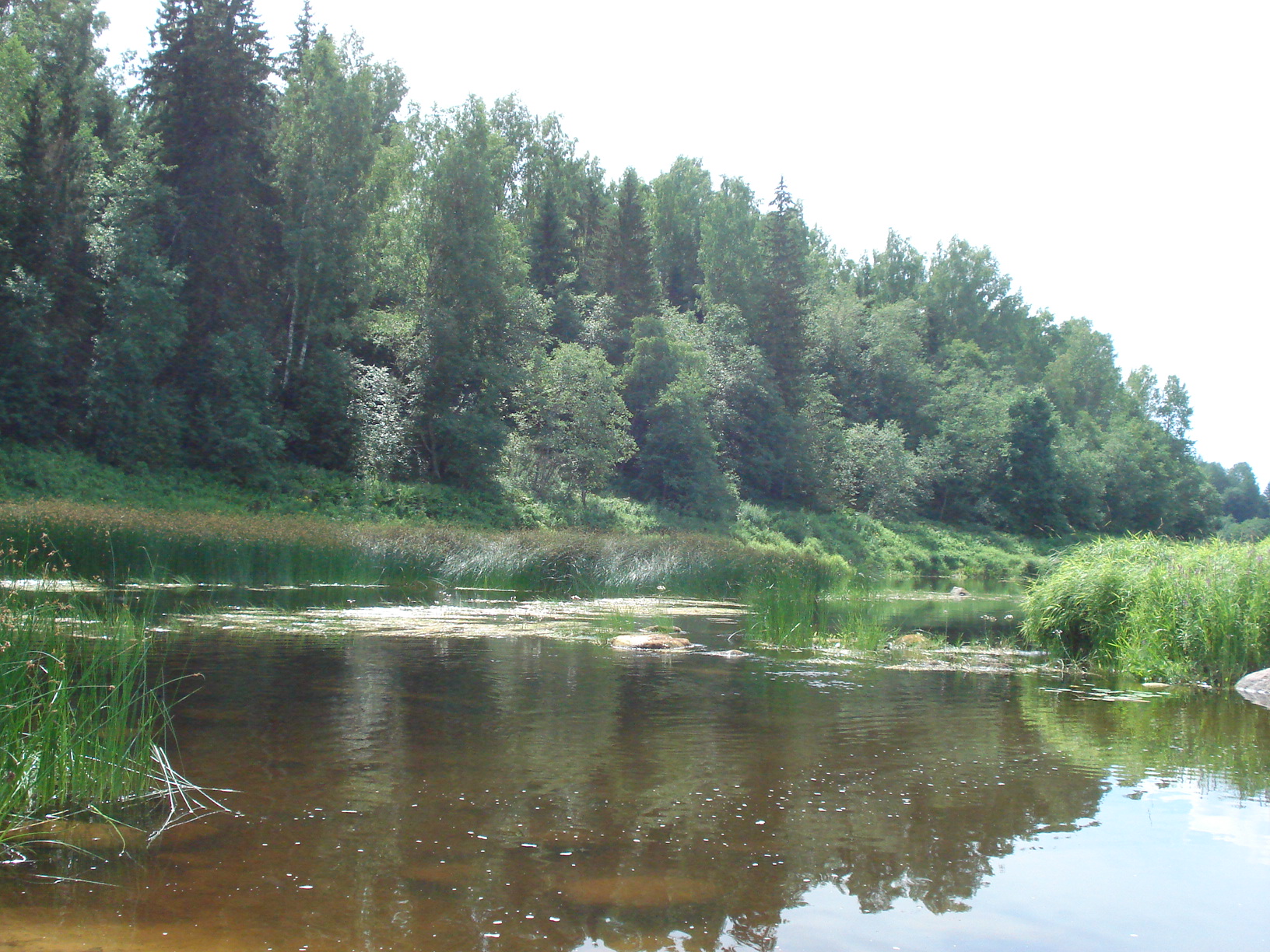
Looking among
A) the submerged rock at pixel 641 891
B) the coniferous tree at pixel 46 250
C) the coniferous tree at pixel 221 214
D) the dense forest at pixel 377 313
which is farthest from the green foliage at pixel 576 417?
the submerged rock at pixel 641 891

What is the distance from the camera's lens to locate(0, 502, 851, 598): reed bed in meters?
16.2

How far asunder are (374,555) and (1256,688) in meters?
14.7

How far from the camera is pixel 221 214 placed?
33719mm

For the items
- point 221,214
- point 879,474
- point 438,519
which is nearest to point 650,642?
point 438,519

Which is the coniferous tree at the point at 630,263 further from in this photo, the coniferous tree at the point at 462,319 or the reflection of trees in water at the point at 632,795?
the reflection of trees in water at the point at 632,795

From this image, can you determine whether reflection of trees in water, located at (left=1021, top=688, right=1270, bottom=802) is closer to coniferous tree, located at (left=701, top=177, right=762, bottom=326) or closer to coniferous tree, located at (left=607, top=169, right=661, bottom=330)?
coniferous tree, located at (left=607, top=169, right=661, bottom=330)

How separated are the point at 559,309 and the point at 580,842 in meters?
44.8

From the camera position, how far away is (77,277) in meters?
30.7

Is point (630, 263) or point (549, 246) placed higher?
point (549, 246)

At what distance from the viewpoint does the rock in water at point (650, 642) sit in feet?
40.6

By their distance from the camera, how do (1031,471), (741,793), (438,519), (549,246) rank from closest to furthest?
(741,793) < (438,519) < (549,246) < (1031,471)

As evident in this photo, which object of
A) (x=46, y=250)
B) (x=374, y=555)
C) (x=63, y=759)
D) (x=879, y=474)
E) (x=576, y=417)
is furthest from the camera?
(x=879, y=474)

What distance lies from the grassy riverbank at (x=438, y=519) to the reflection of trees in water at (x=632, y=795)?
34.4 ft

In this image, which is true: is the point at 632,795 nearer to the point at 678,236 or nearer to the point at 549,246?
the point at 549,246
